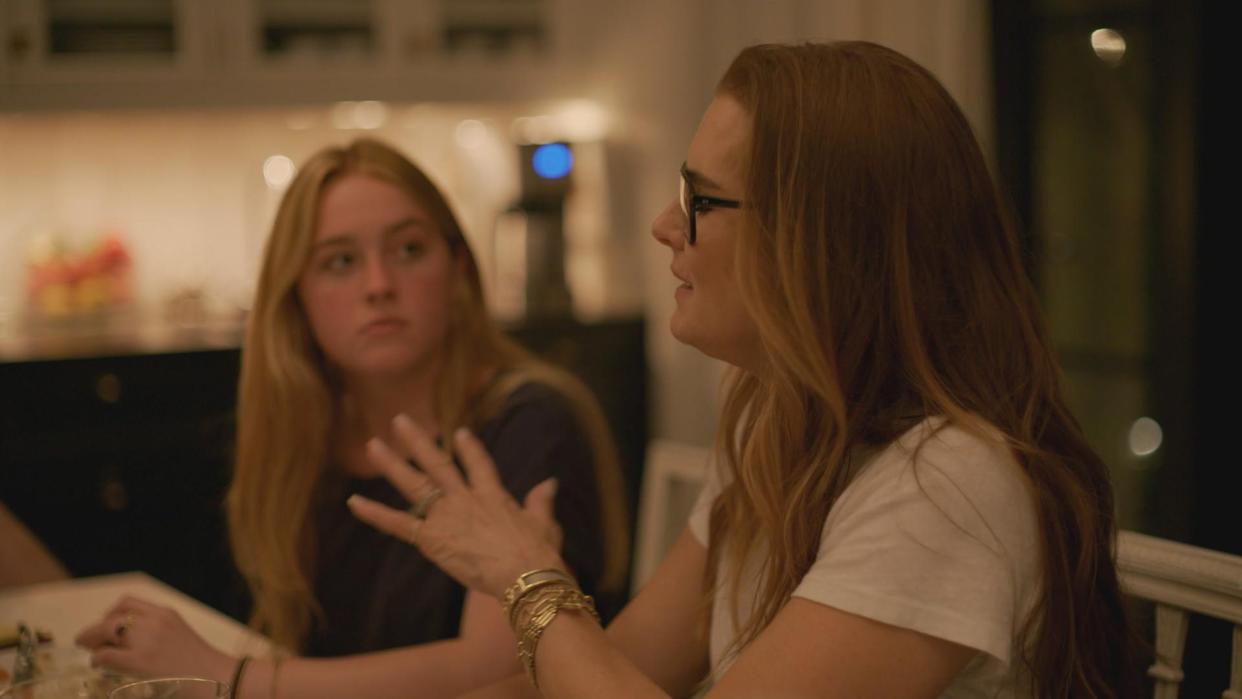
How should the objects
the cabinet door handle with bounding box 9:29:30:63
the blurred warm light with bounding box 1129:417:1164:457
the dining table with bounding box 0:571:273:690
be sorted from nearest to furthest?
the dining table with bounding box 0:571:273:690
the blurred warm light with bounding box 1129:417:1164:457
the cabinet door handle with bounding box 9:29:30:63

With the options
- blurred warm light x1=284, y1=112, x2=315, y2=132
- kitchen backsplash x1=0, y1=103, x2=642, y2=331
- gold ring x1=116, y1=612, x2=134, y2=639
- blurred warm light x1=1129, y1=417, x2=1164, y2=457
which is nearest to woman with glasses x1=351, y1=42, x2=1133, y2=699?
gold ring x1=116, y1=612, x2=134, y2=639

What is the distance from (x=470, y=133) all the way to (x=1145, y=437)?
2.30 meters

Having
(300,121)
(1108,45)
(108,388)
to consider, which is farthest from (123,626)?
(300,121)

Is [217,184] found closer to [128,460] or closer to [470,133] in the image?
[470,133]

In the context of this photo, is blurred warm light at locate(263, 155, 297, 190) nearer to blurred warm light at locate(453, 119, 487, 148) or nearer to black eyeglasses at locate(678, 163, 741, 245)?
blurred warm light at locate(453, 119, 487, 148)

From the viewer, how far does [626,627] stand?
51.3 inches

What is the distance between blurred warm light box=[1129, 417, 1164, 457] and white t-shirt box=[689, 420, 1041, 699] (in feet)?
6.16

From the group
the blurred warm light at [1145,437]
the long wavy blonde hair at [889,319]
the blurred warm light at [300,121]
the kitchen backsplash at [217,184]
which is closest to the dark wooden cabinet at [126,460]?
the kitchen backsplash at [217,184]

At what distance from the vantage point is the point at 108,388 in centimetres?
319

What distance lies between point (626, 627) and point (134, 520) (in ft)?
7.63

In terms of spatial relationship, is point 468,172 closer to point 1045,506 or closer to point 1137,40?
point 1137,40

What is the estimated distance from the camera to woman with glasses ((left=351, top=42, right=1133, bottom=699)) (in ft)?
3.03

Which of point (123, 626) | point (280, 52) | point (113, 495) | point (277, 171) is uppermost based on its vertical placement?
point (280, 52)

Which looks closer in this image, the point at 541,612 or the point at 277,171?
the point at 541,612
